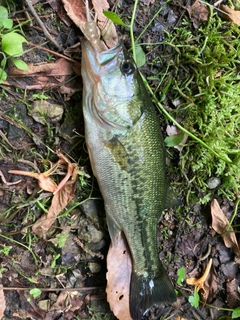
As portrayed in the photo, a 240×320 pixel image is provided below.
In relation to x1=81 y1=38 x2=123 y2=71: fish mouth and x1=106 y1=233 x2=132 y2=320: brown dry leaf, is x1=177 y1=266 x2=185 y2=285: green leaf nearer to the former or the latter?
x1=106 y1=233 x2=132 y2=320: brown dry leaf

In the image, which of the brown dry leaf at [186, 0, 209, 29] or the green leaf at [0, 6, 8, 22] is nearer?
the green leaf at [0, 6, 8, 22]

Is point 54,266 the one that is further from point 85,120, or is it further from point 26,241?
point 85,120

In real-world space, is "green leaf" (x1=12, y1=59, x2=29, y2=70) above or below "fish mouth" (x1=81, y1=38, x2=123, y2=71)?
below

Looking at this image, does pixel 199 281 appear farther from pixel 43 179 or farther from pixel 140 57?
pixel 140 57

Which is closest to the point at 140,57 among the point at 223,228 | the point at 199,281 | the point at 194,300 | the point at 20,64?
the point at 20,64

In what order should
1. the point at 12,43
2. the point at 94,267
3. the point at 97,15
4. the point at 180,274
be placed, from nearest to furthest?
the point at 12,43 < the point at 97,15 < the point at 94,267 < the point at 180,274

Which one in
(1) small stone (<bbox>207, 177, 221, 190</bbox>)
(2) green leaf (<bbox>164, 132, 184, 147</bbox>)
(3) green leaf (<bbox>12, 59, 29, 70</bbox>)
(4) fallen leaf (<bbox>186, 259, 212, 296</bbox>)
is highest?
(3) green leaf (<bbox>12, 59, 29, 70</bbox>)

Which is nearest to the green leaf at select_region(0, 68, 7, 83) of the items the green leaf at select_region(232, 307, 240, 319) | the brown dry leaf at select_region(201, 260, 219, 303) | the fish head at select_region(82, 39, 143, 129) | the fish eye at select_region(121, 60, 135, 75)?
the fish head at select_region(82, 39, 143, 129)

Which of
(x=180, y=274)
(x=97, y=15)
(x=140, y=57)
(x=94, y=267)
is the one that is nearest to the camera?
(x=97, y=15)

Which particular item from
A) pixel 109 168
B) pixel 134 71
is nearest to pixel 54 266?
pixel 109 168
